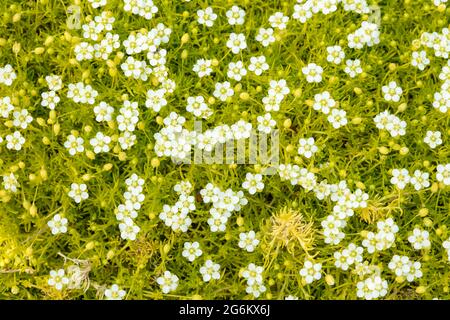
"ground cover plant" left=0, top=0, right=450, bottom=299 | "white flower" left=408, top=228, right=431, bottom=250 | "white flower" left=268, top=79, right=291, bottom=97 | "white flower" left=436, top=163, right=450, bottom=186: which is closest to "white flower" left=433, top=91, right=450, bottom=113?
"ground cover plant" left=0, top=0, right=450, bottom=299

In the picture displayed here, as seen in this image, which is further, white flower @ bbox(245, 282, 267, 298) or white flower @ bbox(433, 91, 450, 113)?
white flower @ bbox(433, 91, 450, 113)

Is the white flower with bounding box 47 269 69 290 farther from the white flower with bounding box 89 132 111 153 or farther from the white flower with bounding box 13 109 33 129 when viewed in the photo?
the white flower with bounding box 13 109 33 129

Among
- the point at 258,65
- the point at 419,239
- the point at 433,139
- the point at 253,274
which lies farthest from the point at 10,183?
the point at 433,139

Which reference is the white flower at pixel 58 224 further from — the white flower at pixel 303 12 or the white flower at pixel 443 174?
the white flower at pixel 443 174

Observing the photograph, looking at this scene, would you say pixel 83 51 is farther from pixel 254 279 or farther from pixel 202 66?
pixel 254 279

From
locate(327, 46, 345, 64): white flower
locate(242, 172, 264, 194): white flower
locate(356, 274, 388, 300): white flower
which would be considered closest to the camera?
locate(356, 274, 388, 300): white flower
